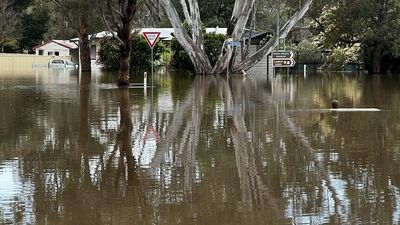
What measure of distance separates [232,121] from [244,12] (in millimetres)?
26855

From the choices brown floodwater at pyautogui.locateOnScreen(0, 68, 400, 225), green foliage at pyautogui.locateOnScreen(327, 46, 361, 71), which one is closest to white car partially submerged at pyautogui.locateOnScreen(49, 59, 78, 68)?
green foliage at pyautogui.locateOnScreen(327, 46, 361, 71)

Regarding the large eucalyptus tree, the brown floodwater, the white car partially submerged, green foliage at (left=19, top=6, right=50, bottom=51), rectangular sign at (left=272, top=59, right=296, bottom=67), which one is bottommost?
the brown floodwater

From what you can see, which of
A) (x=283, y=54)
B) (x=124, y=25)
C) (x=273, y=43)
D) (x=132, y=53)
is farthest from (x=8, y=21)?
(x=124, y=25)

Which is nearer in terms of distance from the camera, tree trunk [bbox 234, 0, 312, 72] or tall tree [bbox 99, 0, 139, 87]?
tall tree [bbox 99, 0, 139, 87]

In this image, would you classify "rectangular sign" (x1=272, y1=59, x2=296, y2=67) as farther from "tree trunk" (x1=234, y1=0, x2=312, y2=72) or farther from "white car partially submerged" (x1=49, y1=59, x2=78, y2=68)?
"white car partially submerged" (x1=49, y1=59, x2=78, y2=68)

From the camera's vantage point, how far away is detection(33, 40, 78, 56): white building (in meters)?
83.8

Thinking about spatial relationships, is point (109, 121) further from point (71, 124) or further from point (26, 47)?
point (26, 47)

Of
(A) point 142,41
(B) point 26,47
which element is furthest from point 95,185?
(B) point 26,47

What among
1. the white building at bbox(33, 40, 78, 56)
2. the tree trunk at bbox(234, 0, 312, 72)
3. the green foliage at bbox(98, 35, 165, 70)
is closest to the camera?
the tree trunk at bbox(234, 0, 312, 72)

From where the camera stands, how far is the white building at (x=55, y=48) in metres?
83.8

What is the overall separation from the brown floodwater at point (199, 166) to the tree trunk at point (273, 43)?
78.6 feet

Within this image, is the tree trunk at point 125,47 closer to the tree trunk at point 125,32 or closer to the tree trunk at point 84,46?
the tree trunk at point 125,32

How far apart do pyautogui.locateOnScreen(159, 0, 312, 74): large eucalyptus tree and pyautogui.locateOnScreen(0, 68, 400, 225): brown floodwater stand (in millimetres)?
23169

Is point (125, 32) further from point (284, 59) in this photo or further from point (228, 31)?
point (228, 31)
